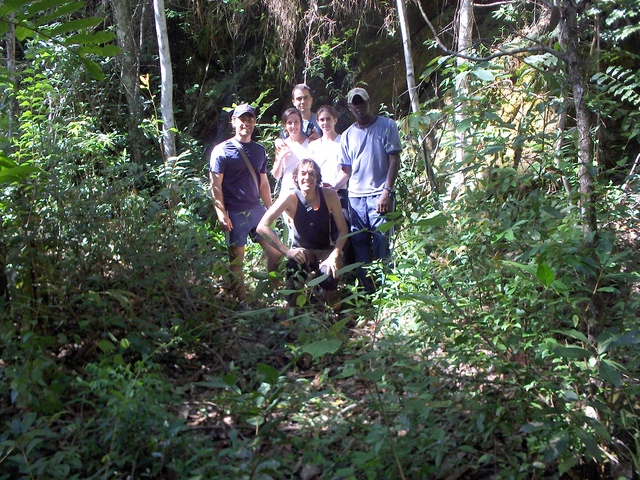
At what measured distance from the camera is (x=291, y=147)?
7.08 metres

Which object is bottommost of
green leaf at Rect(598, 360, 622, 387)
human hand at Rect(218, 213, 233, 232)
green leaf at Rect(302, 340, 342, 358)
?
green leaf at Rect(598, 360, 622, 387)

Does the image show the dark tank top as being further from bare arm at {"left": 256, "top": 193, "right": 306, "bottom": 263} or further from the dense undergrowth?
the dense undergrowth

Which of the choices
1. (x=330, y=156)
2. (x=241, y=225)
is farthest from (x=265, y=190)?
(x=330, y=156)

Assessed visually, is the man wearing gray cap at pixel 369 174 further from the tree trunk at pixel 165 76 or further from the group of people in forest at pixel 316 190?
the tree trunk at pixel 165 76

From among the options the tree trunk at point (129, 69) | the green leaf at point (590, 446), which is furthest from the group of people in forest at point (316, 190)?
the tree trunk at point (129, 69)

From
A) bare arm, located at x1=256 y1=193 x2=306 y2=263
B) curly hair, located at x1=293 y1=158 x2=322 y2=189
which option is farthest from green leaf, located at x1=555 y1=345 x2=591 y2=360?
curly hair, located at x1=293 y1=158 x2=322 y2=189

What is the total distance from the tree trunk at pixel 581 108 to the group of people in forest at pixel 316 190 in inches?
93.2

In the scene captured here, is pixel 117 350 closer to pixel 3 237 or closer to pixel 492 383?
pixel 3 237

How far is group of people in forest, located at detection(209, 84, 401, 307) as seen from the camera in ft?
18.9

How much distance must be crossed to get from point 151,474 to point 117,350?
1.17m

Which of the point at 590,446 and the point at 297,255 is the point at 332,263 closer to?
the point at 297,255

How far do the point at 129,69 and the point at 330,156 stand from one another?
17.8 feet

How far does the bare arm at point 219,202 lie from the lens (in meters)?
6.20

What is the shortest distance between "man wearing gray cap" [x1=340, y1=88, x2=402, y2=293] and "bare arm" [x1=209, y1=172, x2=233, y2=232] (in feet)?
3.96
